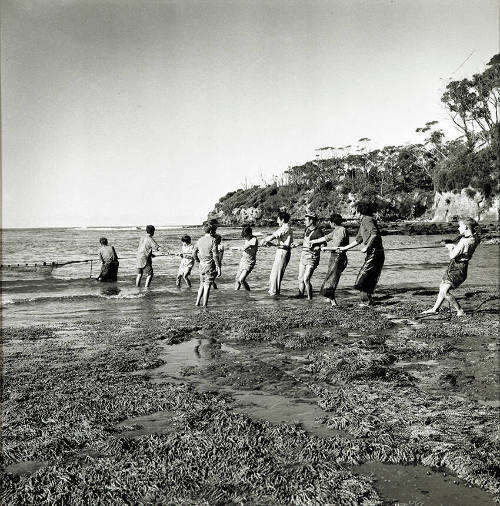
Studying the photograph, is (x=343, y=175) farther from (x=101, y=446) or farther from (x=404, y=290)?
(x=101, y=446)

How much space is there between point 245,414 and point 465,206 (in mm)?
62967

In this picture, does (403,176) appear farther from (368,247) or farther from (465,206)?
(368,247)

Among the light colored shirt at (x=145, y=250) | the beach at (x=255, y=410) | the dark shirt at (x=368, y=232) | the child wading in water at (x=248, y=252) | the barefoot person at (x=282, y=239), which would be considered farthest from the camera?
the light colored shirt at (x=145, y=250)

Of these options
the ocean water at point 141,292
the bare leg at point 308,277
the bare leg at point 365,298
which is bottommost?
the ocean water at point 141,292

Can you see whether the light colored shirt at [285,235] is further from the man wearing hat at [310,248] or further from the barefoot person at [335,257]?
the barefoot person at [335,257]

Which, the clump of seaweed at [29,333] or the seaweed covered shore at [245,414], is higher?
the seaweed covered shore at [245,414]

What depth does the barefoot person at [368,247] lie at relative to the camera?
9523 mm

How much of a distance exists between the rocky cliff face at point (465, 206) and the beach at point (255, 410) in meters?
52.5

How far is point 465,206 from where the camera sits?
6053 cm

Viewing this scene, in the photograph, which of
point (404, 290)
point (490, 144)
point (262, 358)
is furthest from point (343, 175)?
point (262, 358)

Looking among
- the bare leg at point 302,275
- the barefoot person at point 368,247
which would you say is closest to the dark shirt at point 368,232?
the barefoot person at point 368,247

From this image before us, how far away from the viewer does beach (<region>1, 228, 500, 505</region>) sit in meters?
3.09

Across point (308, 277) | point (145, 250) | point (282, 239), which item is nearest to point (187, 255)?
point (145, 250)

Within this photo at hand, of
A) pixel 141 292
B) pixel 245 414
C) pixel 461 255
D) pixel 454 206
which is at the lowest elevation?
pixel 141 292
